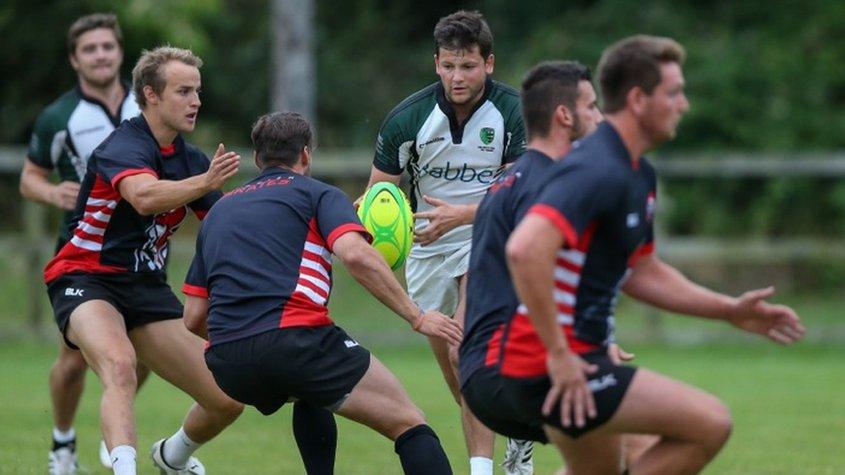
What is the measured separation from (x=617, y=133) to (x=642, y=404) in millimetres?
879

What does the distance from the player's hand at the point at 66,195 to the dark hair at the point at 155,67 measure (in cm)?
159

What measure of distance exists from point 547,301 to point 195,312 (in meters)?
2.21

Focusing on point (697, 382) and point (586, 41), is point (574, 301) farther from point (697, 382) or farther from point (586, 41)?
point (586, 41)

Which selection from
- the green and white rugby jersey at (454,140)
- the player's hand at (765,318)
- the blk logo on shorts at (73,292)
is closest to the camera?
the player's hand at (765,318)

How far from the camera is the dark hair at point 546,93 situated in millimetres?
5301

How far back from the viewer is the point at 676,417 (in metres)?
4.82

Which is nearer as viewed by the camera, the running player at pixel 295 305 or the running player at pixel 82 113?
the running player at pixel 295 305

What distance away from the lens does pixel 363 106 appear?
23359mm

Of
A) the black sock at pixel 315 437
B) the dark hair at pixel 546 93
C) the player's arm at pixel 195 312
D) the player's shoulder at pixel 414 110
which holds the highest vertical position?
the dark hair at pixel 546 93

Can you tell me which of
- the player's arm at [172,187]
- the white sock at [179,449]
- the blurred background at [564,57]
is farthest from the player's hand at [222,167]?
the blurred background at [564,57]

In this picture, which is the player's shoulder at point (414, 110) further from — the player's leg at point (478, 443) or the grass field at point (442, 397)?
the grass field at point (442, 397)

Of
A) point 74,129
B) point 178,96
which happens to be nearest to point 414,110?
point 178,96

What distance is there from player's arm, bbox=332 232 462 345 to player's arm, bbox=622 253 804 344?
89 centimetres

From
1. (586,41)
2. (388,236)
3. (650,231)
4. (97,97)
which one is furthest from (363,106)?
(650,231)
